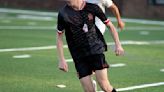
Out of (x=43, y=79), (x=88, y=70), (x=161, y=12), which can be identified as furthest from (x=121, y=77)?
(x=161, y=12)

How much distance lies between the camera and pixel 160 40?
21.0 metres

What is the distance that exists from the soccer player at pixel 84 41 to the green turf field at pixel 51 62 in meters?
2.15

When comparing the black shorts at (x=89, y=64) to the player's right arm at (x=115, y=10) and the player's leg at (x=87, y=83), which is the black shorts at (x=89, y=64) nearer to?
the player's leg at (x=87, y=83)

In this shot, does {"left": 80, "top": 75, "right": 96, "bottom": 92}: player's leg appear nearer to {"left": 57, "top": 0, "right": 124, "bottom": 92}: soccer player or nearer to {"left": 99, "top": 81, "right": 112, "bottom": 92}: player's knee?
{"left": 57, "top": 0, "right": 124, "bottom": 92}: soccer player

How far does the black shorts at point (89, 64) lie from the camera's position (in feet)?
27.2

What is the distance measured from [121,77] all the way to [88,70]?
3.91 meters

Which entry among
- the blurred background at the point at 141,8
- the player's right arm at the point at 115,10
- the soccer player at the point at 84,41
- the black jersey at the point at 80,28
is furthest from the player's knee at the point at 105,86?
the blurred background at the point at 141,8

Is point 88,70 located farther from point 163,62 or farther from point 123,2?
point 123,2

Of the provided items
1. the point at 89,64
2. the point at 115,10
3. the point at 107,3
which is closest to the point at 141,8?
the point at 107,3

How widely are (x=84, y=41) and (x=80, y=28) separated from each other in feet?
0.59

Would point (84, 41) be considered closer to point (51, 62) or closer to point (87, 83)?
point (87, 83)

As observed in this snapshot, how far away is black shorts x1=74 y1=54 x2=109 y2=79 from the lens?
828 cm

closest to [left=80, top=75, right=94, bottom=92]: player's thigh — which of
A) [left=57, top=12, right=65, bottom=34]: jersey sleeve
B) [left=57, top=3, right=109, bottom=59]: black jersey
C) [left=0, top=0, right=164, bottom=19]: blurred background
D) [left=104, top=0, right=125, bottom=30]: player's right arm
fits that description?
[left=57, top=3, right=109, bottom=59]: black jersey

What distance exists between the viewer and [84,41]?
27.2ft
